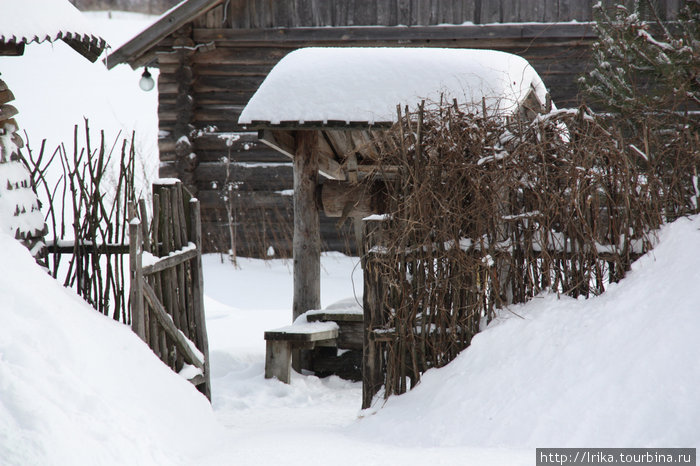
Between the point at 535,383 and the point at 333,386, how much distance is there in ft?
9.88

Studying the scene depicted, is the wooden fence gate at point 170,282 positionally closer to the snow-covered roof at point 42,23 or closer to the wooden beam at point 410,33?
the snow-covered roof at point 42,23

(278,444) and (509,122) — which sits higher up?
(509,122)

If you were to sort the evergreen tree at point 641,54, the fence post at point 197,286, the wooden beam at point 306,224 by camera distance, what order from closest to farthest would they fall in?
the fence post at point 197,286 → the wooden beam at point 306,224 → the evergreen tree at point 641,54

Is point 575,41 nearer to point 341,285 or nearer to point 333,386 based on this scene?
point 341,285

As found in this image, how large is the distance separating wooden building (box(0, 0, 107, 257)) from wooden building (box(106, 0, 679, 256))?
21.7 feet

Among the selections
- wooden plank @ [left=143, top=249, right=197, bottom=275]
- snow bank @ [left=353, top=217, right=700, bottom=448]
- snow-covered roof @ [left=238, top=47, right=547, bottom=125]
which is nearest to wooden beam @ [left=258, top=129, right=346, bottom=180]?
snow-covered roof @ [left=238, top=47, right=547, bottom=125]

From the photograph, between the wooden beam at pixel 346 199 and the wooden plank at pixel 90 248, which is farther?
the wooden beam at pixel 346 199

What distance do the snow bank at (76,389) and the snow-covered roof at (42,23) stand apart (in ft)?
3.92

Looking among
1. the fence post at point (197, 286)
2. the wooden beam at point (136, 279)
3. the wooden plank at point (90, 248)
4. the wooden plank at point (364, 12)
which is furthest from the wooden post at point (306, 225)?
the wooden plank at point (364, 12)

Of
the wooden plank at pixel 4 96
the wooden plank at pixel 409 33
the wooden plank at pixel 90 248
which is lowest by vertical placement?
the wooden plank at pixel 90 248

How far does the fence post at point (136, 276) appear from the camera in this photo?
13.2 ft

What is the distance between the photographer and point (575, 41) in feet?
36.0

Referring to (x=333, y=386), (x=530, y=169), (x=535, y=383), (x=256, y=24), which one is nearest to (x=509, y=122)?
(x=530, y=169)

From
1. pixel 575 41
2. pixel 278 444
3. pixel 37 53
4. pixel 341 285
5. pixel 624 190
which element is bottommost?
pixel 341 285
